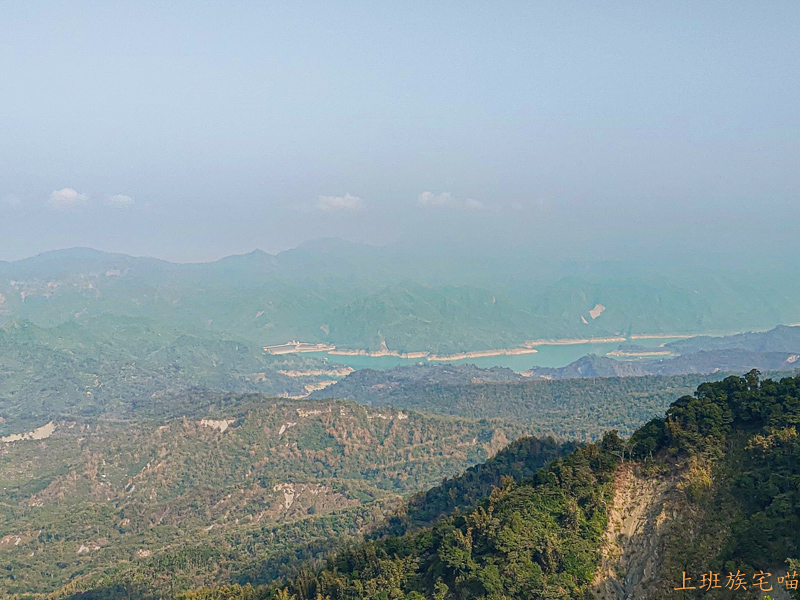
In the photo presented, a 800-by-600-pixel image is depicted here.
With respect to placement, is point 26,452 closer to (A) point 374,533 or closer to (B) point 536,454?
(A) point 374,533

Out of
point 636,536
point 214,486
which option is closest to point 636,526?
point 636,536

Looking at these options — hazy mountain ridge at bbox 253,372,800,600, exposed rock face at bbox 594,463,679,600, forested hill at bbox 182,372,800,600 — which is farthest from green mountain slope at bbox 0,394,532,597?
exposed rock face at bbox 594,463,679,600

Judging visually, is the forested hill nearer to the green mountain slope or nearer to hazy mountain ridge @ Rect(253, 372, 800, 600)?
hazy mountain ridge @ Rect(253, 372, 800, 600)

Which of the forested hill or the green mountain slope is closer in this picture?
the forested hill

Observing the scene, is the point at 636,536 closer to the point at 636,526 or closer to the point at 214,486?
the point at 636,526

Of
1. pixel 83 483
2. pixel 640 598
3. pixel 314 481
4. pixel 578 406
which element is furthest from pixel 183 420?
pixel 640 598

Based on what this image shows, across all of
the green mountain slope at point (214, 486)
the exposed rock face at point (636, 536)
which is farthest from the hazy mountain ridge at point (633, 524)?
the green mountain slope at point (214, 486)

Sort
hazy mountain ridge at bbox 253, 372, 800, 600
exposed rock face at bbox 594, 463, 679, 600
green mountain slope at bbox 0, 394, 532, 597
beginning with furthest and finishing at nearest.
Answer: green mountain slope at bbox 0, 394, 532, 597 → exposed rock face at bbox 594, 463, 679, 600 → hazy mountain ridge at bbox 253, 372, 800, 600
